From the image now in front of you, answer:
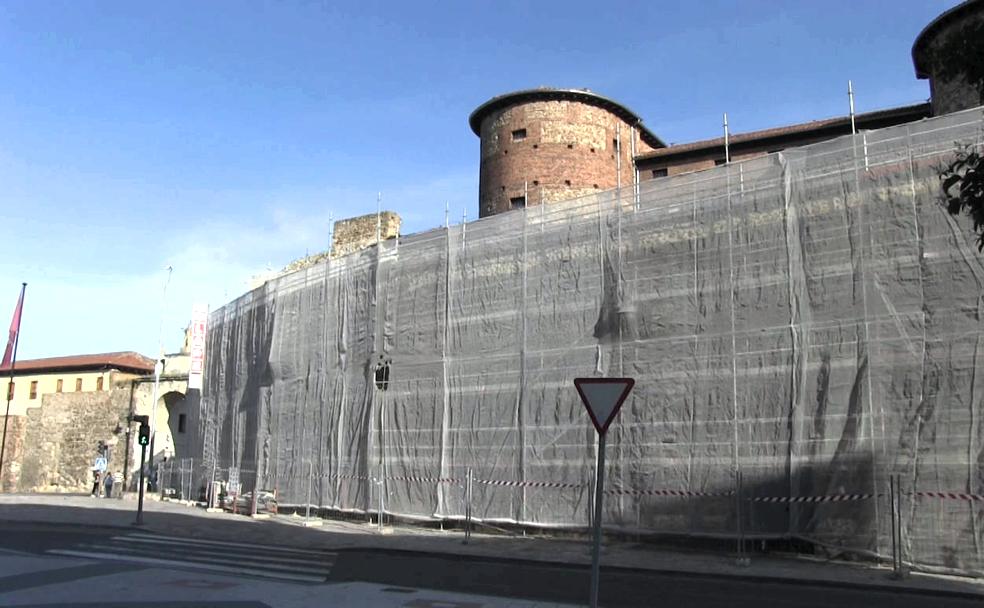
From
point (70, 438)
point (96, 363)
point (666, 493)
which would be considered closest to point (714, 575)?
point (666, 493)

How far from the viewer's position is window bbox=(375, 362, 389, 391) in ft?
59.4

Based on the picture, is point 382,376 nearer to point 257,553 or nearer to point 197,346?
point 257,553

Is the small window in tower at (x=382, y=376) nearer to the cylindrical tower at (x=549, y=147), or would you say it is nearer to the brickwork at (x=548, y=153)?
the cylindrical tower at (x=549, y=147)

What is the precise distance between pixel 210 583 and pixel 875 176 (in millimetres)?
11086

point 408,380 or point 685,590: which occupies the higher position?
point 408,380

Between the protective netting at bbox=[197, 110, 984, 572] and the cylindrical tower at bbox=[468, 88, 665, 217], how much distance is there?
17736mm

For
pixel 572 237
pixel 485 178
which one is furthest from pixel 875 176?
pixel 485 178

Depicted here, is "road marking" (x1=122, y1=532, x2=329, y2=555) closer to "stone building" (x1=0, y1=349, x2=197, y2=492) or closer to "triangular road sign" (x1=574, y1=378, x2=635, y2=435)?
"triangular road sign" (x1=574, y1=378, x2=635, y2=435)

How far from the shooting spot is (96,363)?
50.5m

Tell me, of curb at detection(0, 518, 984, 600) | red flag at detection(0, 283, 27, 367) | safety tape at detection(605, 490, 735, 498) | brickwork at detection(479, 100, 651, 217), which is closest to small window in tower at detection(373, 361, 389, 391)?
curb at detection(0, 518, 984, 600)

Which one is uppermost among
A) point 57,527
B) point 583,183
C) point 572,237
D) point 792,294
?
point 583,183

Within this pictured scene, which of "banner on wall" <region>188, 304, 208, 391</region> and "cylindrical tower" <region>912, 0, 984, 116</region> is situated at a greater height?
"cylindrical tower" <region>912, 0, 984, 116</region>

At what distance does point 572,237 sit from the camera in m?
15.4

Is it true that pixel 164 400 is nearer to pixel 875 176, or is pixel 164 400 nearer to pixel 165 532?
pixel 165 532
